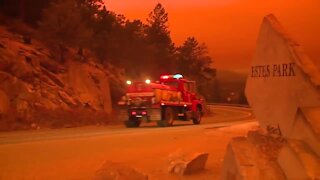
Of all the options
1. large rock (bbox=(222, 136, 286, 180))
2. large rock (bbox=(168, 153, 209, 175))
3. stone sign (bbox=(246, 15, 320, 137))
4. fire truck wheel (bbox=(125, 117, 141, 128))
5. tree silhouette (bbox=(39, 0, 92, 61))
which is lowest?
large rock (bbox=(168, 153, 209, 175))

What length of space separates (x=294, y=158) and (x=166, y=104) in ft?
81.8

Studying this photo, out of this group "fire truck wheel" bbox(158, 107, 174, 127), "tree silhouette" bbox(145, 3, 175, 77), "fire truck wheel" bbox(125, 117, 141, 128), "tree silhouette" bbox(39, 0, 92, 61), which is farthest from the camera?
"tree silhouette" bbox(145, 3, 175, 77)

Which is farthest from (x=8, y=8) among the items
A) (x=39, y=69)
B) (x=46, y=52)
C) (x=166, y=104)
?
(x=166, y=104)

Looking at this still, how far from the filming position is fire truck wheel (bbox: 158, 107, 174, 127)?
30750 mm

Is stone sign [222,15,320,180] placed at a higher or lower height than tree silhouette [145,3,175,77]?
lower

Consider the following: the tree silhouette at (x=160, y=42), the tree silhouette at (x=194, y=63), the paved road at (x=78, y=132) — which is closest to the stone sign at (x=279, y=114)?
the paved road at (x=78, y=132)

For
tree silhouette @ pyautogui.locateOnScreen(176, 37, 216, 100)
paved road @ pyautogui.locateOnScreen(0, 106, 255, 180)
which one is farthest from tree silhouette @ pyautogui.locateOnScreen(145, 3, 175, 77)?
paved road @ pyautogui.locateOnScreen(0, 106, 255, 180)

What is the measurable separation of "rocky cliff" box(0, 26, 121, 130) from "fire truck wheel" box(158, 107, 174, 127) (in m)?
6.08

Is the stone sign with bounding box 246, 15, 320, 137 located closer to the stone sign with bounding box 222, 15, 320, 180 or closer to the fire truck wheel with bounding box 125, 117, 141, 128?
the stone sign with bounding box 222, 15, 320, 180

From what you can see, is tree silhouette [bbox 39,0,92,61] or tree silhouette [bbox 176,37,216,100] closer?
tree silhouette [bbox 39,0,92,61]

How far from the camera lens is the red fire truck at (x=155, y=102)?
1200 inches

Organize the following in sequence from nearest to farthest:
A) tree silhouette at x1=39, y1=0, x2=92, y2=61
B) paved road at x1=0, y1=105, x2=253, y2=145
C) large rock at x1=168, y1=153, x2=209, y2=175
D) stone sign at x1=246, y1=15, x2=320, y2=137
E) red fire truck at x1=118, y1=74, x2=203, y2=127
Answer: stone sign at x1=246, y1=15, x2=320, y2=137 < large rock at x1=168, y1=153, x2=209, y2=175 < paved road at x1=0, y1=105, x2=253, y2=145 < red fire truck at x1=118, y1=74, x2=203, y2=127 < tree silhouette at x1=39, y1=0, x2=92, y2=61

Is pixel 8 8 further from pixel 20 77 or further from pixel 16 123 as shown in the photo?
pixel 16 123

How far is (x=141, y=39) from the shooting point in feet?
193
